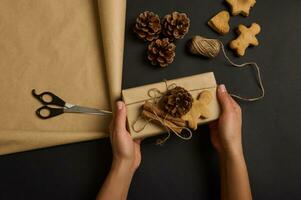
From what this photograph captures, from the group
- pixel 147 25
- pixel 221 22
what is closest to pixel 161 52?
pixel 147 25

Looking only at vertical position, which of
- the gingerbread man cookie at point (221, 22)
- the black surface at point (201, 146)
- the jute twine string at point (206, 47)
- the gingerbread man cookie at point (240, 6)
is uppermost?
the gingerbread man cookie at point (240, 6)

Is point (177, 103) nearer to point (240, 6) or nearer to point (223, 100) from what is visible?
point (223, 100)

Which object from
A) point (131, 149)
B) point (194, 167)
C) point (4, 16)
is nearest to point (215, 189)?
point (194, 167)

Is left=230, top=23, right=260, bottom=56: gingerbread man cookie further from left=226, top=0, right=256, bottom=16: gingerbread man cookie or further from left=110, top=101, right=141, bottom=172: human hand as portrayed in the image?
left=110, top=101, right=141, bottom=172: human hand

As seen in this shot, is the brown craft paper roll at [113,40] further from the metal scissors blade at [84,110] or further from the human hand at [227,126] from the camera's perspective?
the human hand at [227,126]

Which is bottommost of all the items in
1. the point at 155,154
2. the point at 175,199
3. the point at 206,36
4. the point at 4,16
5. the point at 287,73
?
the point at 175,199

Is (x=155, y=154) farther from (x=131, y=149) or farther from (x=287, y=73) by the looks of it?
(x=287, y=73)

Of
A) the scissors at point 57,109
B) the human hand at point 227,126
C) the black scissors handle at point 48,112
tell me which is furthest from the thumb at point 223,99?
the black scissors handle at point 48,112
